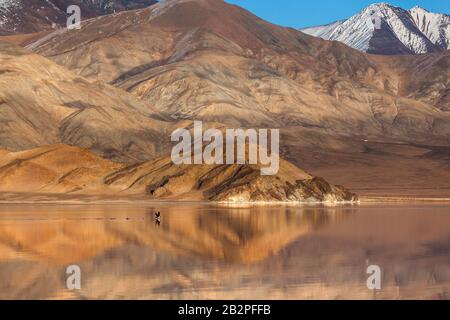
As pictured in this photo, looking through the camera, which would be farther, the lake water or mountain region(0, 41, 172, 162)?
mountain region(0, 41, 172, 162)

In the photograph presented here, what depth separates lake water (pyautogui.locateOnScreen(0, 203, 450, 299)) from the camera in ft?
86.7

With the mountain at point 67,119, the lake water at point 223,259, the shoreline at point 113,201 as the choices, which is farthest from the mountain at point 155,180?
the lake water at point 223,259

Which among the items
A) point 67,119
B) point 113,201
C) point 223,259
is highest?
point 67,119

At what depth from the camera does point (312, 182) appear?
10181 centimetres

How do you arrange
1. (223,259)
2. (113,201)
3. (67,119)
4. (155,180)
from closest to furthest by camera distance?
1. (223,259)
2. (113,201)
3. (155,180)
4. (67,119)

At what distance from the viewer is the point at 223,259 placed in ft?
114

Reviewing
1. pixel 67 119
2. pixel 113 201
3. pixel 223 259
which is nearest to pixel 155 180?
pixel 113 201

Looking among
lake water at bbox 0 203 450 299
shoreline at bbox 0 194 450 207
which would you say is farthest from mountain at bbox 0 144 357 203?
lake water at bbox 0 203 450 299

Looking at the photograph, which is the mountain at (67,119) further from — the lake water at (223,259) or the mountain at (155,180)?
the lake water at (223,259)

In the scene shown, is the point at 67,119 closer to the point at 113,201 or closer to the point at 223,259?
the point at 113,201

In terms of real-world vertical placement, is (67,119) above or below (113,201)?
above

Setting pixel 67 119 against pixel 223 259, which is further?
pixel 67 119

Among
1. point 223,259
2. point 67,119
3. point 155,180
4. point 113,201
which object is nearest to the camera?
point 223,259

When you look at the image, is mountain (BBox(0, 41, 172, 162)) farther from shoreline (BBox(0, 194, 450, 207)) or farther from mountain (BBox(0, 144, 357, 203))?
shoreline (BBox(0, 194, 450, 207))
